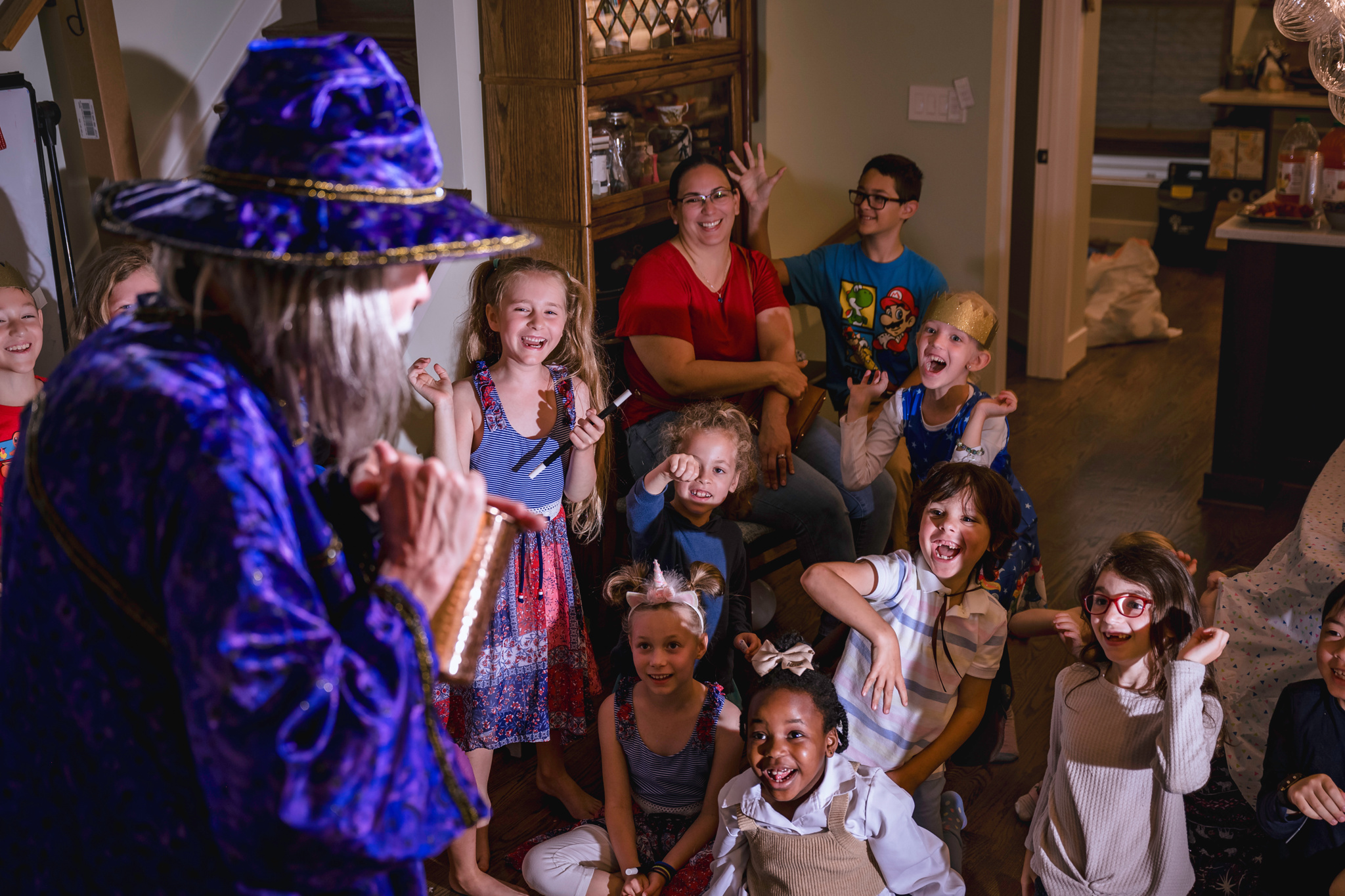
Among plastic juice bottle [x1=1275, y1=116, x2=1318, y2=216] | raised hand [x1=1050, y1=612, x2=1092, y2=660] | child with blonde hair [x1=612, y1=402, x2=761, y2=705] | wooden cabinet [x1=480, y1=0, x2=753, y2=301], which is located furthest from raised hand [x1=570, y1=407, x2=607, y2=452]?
plastic juice bottle [x1=1275, y1=116, x2=1318, y2=216]

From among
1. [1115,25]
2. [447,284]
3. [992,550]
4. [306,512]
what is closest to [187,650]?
[306,512]

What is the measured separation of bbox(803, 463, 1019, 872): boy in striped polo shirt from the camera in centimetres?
208

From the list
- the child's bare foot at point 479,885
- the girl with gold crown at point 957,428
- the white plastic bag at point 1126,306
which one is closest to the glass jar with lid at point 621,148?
the girl with gold crown at point 957,428

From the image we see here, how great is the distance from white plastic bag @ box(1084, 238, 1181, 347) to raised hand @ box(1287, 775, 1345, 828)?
3.92 meters

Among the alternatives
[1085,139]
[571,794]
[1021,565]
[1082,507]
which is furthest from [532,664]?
[1085,139]

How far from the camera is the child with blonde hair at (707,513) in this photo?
2.38 meters

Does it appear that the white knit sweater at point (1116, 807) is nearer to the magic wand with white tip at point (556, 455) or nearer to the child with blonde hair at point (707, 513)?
the child with blonde hair at point (707, 513)

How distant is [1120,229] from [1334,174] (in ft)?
12.2

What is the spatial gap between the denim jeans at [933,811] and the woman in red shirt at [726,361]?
75cm

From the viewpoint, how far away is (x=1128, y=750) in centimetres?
185

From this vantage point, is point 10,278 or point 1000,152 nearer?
point 10,278

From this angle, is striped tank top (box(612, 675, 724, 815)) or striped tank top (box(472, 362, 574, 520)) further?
striped tank top (box(472, 362, 574, 520))

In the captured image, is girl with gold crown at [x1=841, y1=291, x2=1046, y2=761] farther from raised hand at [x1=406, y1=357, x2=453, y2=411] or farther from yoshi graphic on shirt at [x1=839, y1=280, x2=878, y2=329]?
raised hand at [x1=406, y1=357, x2=453, y2=411]

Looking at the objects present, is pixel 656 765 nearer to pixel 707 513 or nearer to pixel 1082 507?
pixel 707 513
